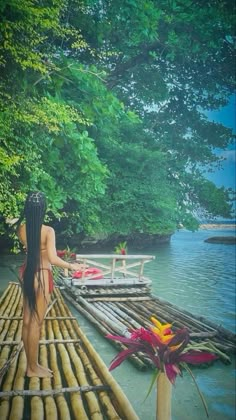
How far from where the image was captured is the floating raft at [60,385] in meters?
3.12

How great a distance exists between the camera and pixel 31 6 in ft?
23.2

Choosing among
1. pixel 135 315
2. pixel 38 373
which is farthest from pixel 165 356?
pixel 135 315

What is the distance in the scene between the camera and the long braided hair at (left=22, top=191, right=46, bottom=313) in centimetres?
363

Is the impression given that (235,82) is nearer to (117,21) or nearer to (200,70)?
(200,70)

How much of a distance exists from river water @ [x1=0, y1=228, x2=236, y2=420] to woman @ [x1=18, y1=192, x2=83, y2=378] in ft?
4.32

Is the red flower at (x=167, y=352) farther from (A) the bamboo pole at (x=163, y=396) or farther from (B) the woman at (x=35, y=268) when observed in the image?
(B) the woman at (x=35, y=268)

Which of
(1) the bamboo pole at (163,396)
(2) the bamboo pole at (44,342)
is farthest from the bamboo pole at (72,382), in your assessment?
(1) the bamboo pole at (163,396)

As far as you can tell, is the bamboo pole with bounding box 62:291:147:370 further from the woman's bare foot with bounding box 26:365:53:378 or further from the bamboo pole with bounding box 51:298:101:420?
the woman's bare foot with bounding box 26:365:53:378

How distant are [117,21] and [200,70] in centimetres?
936

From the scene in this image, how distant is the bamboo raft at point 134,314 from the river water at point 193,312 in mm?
203

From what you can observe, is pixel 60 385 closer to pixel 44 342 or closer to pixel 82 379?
pixel 82 379

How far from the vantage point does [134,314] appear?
695cm

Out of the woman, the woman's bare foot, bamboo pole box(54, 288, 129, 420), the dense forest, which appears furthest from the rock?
the woman

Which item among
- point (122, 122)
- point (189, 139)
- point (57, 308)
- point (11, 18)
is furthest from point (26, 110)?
point (189, 139)
